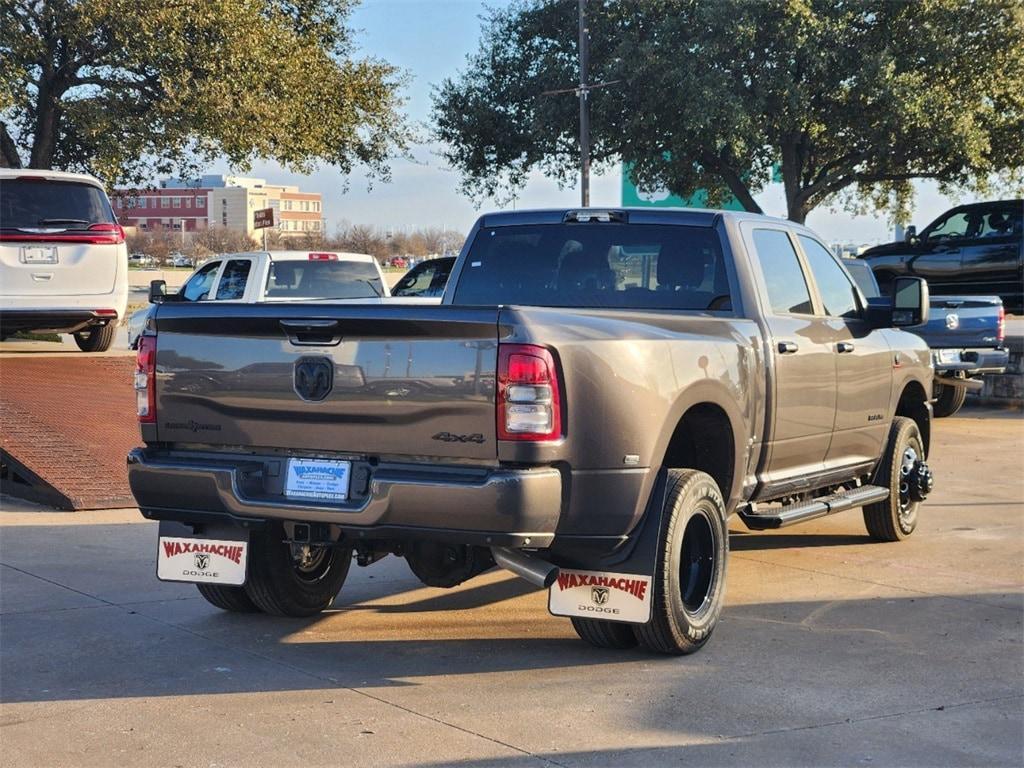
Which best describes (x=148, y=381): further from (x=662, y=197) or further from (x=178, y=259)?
(x=178, y=259)

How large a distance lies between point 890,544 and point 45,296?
10.9 meters

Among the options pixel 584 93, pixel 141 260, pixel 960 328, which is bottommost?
pixel 960 328

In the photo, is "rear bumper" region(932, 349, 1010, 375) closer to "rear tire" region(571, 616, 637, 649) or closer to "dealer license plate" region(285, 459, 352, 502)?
"rear tire" region(571, 616, 637, 649)

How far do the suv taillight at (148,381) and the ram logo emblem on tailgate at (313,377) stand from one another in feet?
2.48

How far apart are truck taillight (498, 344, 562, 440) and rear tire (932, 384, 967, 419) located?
12.3m

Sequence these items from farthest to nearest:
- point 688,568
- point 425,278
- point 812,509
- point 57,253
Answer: point 425,278
point 57,253
point 812,509
point 688,568

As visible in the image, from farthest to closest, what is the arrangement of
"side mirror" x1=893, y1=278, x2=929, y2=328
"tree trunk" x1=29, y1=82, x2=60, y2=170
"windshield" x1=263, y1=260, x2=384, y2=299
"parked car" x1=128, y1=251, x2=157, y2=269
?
"parked car" x1=128, y1=251, x2=157, y2=269 → "tree trunk" x1=29, y1=82, x2=60, y2=170 → "windshield" x1=263, y1=260, x2=384, y2=299 → "side mirror" x1=893, y1=278, x2=929, y2=328

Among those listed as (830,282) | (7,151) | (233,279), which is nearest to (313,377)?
(830,282)

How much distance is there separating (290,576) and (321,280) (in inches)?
402

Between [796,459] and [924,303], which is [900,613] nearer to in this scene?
[796,459]

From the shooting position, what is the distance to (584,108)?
102ft

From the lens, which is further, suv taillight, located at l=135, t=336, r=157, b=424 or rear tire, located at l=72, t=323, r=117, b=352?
rear tire, located at l=72, t=323, r=117, b=352

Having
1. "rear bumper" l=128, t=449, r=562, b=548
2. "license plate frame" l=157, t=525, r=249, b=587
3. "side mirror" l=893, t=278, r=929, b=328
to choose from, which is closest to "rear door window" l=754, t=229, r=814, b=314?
"side mirror" l=893, t=278, r=929, b=328

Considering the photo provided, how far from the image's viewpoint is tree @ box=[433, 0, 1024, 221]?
29219 mm
